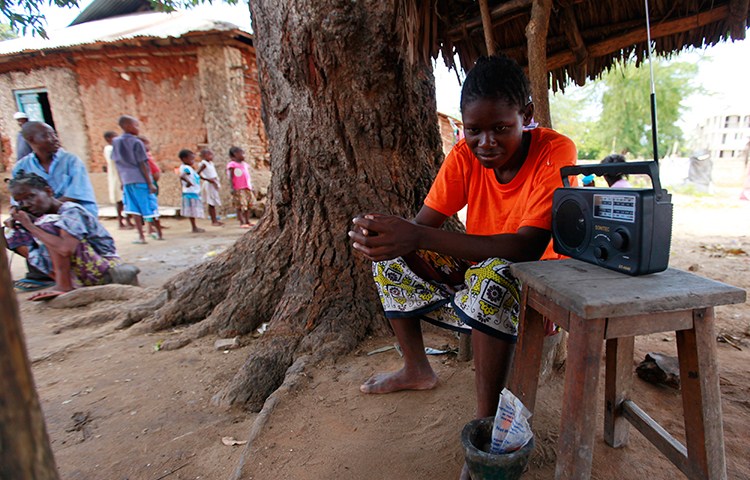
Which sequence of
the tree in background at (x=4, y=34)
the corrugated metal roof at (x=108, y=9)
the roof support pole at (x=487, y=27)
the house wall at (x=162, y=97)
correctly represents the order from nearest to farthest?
the roof support pole at (x=487, y=27)
the house wall at (x=162, y=97)
the corrugated metal roof at (x=108, y=9)
the tree in background at (x=4, y=34)

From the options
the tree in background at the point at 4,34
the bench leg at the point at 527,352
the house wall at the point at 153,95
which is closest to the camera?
the bench leg at the point at 527,352

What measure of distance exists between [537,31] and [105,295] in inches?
148

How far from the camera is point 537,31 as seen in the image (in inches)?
76.7

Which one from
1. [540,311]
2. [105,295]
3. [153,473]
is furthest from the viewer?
[105,295]

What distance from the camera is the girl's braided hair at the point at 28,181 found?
3.42m

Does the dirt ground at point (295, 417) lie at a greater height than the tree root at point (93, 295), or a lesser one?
lesser

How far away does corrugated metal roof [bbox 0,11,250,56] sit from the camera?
7391 mm

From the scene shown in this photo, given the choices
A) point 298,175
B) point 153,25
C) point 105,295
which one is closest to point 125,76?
point 153,25

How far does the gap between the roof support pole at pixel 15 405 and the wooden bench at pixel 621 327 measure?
3.28ft

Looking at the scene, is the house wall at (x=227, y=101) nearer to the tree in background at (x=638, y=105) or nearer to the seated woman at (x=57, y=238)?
the seated woman at (x=57, y=238)

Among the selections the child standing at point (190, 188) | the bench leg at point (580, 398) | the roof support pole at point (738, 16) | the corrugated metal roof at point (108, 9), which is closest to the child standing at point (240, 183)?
the child standing at point (190, 188)

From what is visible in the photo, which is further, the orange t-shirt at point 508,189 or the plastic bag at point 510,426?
the orange t-shirt at point 508,189

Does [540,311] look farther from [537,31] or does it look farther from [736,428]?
[537,31]

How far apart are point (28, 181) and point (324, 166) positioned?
292 centimetres
